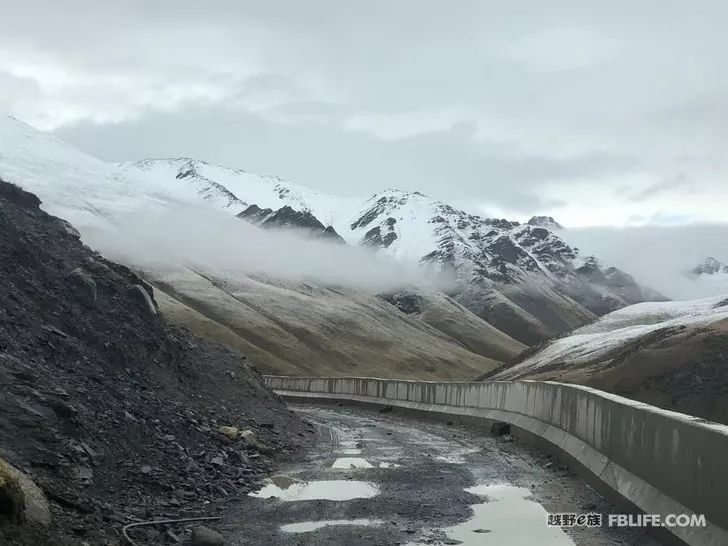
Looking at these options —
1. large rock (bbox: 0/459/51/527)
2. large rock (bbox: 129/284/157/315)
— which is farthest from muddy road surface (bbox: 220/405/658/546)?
large rock (bbox: 129/284/157/315)

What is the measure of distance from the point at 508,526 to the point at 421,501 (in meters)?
1.78

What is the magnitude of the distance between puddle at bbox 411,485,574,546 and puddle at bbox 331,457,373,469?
12.5 feet

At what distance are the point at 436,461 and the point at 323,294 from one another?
16993 centimetres

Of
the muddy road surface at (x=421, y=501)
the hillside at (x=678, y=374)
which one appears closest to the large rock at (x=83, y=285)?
the muddy road surface at (x=421, y=501)

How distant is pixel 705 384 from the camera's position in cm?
3297

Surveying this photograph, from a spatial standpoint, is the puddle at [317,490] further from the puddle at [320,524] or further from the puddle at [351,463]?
the puddle at [351,463]

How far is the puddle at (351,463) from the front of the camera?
14.6 meters

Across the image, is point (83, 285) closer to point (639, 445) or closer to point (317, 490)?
point (317, 490)

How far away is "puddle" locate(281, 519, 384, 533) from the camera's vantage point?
9062mm

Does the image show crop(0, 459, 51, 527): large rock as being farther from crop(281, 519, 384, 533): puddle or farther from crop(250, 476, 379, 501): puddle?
crop(250, 476, 379, 501): puddle

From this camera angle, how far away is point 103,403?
12844mm

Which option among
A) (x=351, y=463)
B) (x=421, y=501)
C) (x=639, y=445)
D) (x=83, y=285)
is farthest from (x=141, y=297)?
(x=639, y=445)

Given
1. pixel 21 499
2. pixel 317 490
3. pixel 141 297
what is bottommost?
pixel 317 490

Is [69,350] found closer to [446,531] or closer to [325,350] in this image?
[446,531]
